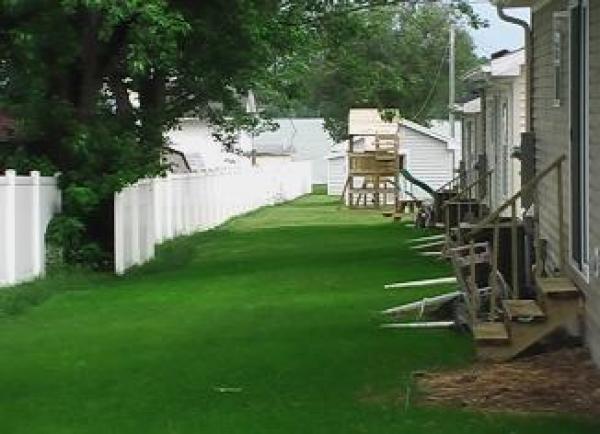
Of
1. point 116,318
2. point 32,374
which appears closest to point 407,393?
point 32,374

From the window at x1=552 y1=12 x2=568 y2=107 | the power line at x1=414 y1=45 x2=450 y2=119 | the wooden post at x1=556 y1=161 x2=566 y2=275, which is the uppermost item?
the power line at x1=414 y1=45 x2=450 y2=119

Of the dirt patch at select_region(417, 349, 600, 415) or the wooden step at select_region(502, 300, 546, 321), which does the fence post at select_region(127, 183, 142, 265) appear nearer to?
the wooden step at select_region(502, 300, 546, 321)

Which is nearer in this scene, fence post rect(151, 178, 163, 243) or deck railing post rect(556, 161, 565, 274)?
deck railing post rect(556, 161, 565, 274)

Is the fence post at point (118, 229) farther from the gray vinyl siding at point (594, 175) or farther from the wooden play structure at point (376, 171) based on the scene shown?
the wooden play structure at point (376, 171)

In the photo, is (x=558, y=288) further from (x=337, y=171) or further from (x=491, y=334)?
(x=337, y=171)

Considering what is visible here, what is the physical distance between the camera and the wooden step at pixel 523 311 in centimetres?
987

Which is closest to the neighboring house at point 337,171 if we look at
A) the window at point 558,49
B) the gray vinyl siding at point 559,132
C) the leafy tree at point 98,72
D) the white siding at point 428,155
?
the white siding at point 428,155

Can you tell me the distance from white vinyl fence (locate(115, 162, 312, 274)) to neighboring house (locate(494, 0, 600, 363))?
25.8 feet

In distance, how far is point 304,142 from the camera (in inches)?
3610

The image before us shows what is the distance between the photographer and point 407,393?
8.77 metres

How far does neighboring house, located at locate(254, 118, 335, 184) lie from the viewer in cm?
8359

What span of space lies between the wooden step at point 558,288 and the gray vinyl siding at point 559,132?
0.09m

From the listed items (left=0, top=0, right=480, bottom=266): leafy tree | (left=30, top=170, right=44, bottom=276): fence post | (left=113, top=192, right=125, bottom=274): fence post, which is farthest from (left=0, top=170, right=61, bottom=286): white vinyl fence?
(left=113, top=192, right=125, bottom=274): fence post

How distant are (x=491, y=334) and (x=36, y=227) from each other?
361 inches
